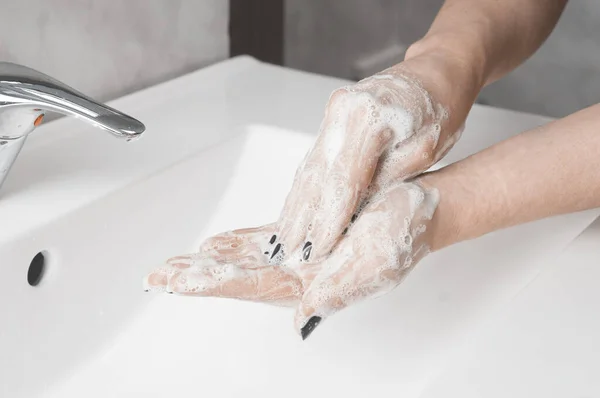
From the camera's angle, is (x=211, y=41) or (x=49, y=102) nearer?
(x=49, y=102)

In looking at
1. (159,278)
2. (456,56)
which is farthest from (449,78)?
(159,278)

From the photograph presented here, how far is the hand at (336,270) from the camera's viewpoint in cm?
49

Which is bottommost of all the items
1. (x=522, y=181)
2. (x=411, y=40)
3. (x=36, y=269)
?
(x=411, y=40)

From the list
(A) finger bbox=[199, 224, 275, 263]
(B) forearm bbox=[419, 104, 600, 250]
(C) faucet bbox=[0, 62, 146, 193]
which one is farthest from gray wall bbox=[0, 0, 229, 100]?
(B) forearm bbox=[419, 104, 600, 250]

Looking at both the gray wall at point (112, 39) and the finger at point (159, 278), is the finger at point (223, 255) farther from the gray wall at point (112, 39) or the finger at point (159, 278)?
the gray wall at point (112, 39)

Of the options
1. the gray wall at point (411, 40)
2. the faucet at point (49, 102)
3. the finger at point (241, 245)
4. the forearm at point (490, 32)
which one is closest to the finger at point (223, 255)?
the finger at point (241, 245)

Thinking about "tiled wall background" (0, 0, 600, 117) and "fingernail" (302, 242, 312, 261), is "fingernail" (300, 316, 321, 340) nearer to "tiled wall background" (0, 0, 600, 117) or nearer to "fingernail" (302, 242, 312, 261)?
"fingernail" (302, 242, 312, 261)

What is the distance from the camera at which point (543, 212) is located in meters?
0.59

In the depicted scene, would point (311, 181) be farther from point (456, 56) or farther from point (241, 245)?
point (456, 56)

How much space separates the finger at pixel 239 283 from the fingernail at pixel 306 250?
24 mm

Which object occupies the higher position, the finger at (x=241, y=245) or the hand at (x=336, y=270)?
the hand at (x=336, y=270)

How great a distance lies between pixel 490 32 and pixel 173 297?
40 centimetres

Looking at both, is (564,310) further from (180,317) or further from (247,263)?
(180,317)

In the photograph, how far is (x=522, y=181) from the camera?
1.90ft
